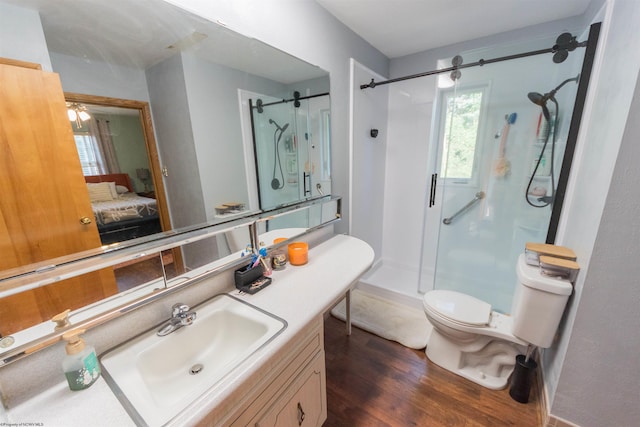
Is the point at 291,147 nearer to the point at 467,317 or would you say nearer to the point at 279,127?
the point at 279,127

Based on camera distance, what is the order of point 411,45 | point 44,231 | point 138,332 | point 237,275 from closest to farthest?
1. point 44,231
2. point 138,332
3. point 237,275
4. point 411,45

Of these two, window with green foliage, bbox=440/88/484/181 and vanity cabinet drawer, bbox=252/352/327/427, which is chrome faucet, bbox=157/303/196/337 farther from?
window with green foliage, bbox=440/88/484/181

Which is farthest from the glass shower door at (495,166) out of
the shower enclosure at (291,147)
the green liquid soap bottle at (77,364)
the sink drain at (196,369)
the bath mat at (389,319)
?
the green liquid soap bottle at (77,364)

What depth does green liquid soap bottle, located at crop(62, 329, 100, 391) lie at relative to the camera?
639 millimetres

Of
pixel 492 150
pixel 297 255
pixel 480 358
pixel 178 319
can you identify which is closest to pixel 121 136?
pixel 178 319

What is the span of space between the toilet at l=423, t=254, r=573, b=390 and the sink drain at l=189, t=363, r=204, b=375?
1372mm

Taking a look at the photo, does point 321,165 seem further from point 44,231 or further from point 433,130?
point 44,231

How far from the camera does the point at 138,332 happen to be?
0.86m

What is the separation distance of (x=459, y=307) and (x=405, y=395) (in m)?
0.64

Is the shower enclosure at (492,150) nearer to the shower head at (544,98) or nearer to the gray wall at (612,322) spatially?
the shower head at (544,98)

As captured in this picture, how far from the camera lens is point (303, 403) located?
100 centimetres

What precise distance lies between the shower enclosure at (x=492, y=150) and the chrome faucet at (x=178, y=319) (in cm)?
188

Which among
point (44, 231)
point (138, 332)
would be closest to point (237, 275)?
point (138, 332)

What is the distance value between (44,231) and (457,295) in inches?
83.7
